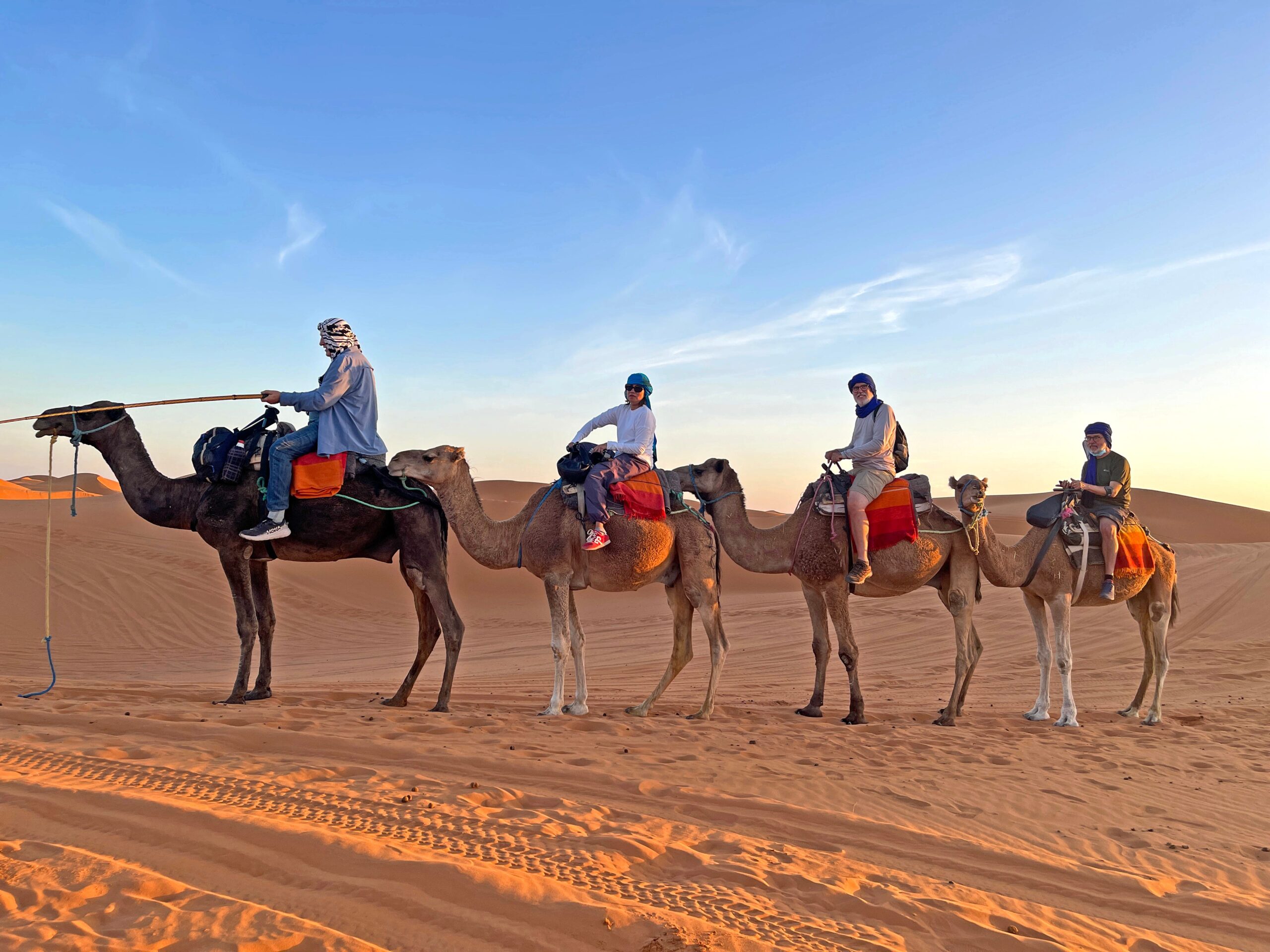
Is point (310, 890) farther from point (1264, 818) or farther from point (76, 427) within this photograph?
point (76, 427)

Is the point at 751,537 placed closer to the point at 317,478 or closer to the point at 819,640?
the point at 819,640

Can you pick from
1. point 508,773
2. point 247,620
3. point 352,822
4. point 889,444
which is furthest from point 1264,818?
point 247,620

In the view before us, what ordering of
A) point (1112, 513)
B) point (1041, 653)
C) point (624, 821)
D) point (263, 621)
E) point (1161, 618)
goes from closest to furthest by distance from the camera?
1. point (624, 821)
2. point (263, 621)
3. point (1112, 513)
4. point (1041, 653)
5. point (1161, 618)

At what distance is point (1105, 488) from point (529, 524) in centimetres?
671

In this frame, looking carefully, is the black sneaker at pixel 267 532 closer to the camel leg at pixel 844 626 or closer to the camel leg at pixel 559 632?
the camel leg at pixel 559 632

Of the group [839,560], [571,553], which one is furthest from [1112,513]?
[571,553]

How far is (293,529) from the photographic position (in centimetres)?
934

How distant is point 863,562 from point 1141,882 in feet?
15.9

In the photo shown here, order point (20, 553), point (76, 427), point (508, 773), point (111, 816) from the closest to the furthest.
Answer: point (111, 816)
point (508, 773)
point (76, 427)
point (20, 553)

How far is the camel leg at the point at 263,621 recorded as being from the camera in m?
9.74

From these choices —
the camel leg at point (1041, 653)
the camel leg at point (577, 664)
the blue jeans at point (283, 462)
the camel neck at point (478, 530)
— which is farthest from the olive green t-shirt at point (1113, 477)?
the blue jeans at point (283, 462)

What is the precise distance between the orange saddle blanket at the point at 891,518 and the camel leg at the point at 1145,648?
3742mm

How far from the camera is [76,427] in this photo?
9.98 m

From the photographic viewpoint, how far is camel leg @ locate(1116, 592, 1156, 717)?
10.8m
